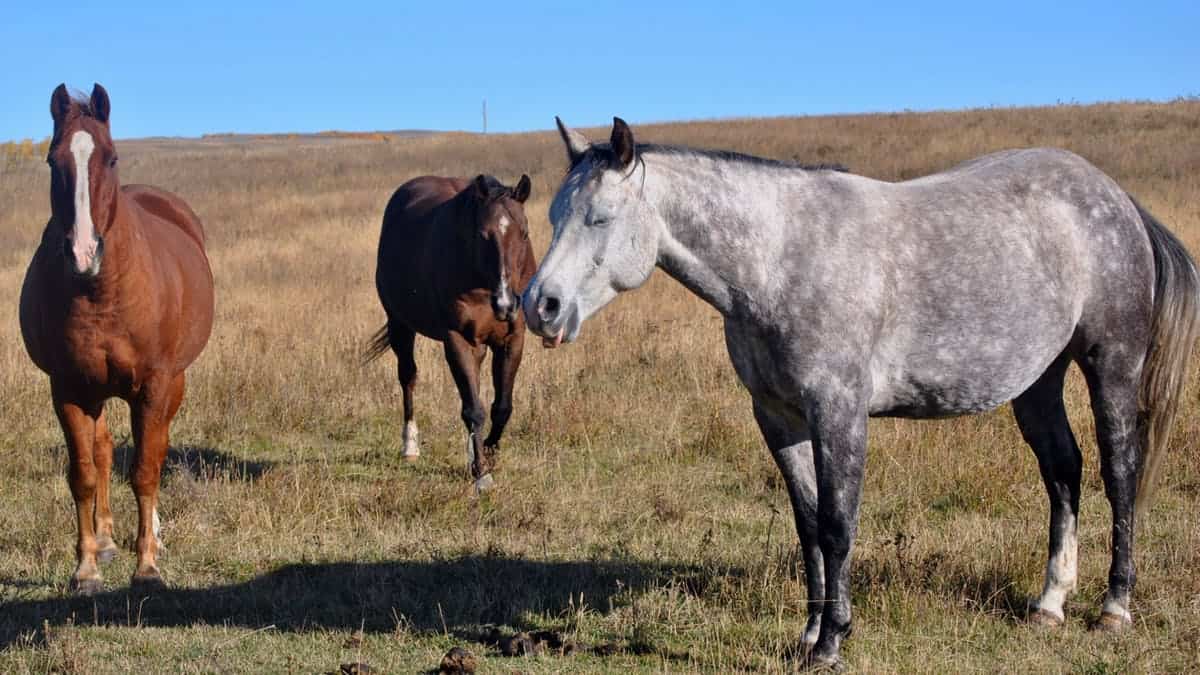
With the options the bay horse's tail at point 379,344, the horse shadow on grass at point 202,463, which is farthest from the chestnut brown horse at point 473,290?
the horse shadow on grass at point 202,463

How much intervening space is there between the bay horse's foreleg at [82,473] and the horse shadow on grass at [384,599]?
0.54 feet

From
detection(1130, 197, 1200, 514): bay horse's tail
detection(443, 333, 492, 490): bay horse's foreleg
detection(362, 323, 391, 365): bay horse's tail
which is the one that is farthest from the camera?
detection(362, 323, 391, 365): bay horse's tail

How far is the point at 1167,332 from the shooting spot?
506 centimetres

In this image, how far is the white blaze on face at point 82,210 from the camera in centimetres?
492

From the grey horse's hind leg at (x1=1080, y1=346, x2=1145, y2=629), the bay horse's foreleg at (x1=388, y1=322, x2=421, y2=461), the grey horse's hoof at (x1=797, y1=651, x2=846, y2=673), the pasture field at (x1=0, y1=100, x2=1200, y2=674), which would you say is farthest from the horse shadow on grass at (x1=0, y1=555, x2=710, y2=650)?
the bay horse's foreleg at (x1=388, y1=322, x2=421, y2=461)

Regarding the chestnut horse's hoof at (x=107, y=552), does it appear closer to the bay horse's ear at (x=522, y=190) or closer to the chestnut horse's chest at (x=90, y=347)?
the chestnut horse's chest at (x=90, y=347)

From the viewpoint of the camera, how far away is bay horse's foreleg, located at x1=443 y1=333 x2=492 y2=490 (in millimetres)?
7812

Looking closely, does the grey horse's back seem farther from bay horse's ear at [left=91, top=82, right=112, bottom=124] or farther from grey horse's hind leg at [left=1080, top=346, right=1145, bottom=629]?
bay horse's ear at [left=91, top=82, right=112, bottom=124]

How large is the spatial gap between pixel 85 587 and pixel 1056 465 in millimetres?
4837

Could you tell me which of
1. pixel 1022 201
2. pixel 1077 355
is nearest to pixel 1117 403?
pixel 1077 355

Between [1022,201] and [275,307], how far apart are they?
1123cm

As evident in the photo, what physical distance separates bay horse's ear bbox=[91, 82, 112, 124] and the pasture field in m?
2.32

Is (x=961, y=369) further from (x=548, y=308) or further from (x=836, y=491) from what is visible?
(x=548, y=308)

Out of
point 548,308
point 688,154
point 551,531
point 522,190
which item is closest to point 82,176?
point 548,308
